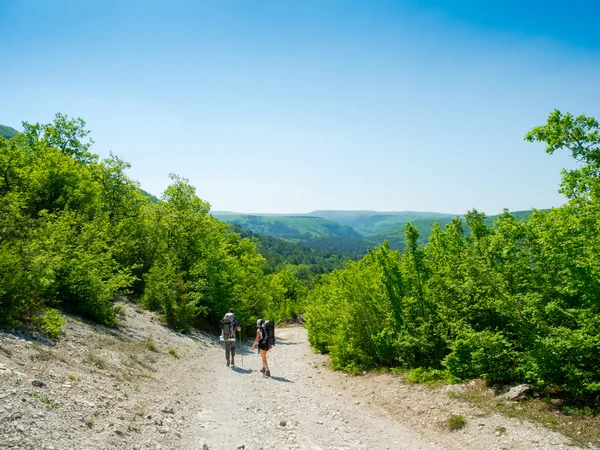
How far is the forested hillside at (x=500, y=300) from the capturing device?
1013 cm

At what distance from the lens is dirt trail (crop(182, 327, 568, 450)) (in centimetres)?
891

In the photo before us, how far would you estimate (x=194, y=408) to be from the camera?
1088 cm

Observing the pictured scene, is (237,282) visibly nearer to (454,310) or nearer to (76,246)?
(76,246)

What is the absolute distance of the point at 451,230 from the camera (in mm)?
18344

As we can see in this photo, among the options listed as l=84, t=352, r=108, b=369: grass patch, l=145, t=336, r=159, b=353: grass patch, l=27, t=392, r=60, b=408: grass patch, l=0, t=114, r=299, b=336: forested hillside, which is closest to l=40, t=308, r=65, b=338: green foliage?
l=0, t=114, r=299, b=336: forested hillside

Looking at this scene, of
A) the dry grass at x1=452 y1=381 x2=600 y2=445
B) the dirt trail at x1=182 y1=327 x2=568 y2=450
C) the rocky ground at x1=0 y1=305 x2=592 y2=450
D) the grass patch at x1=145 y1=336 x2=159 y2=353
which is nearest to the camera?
the rocky ground at x1=0 y1=305 x2=592 y2=450

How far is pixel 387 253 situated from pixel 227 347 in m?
9.22

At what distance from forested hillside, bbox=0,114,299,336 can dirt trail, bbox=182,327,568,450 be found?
624 cm

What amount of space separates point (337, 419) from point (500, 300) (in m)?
6.32

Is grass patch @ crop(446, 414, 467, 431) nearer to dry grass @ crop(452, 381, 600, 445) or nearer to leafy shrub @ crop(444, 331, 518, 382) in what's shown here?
dry grass @ crop(452, 381, 600, 445)

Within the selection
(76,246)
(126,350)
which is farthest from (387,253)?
(76,246)

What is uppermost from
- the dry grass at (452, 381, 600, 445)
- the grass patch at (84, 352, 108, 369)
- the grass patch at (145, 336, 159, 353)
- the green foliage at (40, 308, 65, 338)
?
the green foliage at (40, 308, 65, 338)

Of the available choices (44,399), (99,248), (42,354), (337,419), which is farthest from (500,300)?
(99,248)

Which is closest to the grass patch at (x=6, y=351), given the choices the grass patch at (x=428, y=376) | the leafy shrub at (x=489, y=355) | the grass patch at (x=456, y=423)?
the grass patch at (x=456, y=423)
